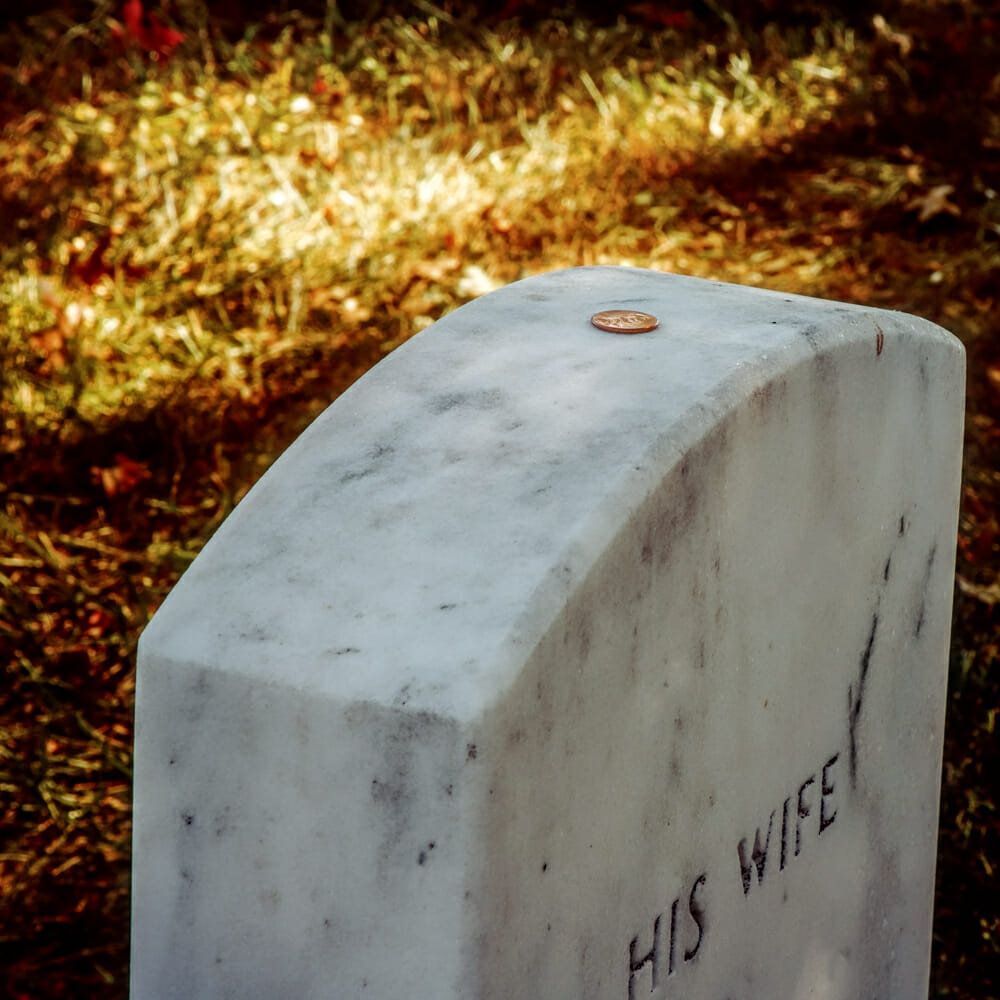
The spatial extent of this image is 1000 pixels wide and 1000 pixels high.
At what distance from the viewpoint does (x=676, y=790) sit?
1112mm

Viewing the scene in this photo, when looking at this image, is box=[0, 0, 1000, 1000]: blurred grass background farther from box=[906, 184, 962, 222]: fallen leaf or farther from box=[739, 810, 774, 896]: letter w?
box=[739, 810, 774, 896]: letter w

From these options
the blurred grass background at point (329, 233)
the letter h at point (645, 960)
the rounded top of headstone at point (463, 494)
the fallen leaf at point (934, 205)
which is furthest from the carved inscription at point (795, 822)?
the fallen leaf at point (934, 205)

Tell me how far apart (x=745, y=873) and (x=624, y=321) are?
0.55 metres

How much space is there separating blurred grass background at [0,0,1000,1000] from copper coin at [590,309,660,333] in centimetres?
133

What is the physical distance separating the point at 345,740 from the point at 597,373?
0.41 meters

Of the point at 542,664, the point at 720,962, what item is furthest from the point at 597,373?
the point at 720,962

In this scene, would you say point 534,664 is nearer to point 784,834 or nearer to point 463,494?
point 463,494

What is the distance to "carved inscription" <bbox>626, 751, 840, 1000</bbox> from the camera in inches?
44.1

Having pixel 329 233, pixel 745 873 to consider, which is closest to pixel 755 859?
pixel 745 873

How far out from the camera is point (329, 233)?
12.4ft

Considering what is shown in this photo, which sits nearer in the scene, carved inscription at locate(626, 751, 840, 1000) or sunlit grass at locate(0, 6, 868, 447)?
carved inscription at locate(626, 751, 840, 1000)

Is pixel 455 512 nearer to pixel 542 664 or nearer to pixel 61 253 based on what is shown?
pixel 542 664

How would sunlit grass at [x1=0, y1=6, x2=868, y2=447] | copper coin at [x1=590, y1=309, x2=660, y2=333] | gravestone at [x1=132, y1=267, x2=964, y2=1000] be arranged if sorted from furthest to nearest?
sunlit grass at [x1=0, y1=6, x2=868, y2=447]
copper coin at [x1=590, y1=309, x2=660, y2=333]
gravestone at [x1=132, y1=267, x2=964, y2=1000]

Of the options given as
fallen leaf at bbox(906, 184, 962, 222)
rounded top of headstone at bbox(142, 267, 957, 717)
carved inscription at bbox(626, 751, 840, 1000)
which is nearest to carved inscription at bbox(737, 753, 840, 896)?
carved inscription at bbox(626, 751, 840, 1000)
